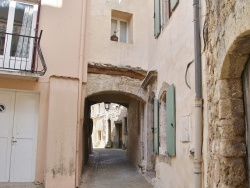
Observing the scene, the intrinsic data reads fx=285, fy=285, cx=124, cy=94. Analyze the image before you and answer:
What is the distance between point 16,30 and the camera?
7277 millimetres

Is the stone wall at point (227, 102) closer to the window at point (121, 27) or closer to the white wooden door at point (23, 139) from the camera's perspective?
the white wooden door at point (23, 139)

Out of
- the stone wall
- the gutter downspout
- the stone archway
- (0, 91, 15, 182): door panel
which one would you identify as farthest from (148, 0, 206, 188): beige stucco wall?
(0, 91, 15, 182): door panel

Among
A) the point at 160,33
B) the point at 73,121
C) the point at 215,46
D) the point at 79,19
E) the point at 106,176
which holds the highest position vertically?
the point at 79,19

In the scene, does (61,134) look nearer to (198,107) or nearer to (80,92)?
(80,92)

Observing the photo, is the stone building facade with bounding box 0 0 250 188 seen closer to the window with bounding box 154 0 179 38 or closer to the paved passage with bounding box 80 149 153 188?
the window with bounding box 154 0 179 38

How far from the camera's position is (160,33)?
23.2 feet

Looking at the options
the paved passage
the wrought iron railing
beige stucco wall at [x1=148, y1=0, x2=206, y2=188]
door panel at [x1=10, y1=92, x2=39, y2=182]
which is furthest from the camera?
the paved passage

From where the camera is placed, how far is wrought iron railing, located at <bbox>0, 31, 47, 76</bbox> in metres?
6.90

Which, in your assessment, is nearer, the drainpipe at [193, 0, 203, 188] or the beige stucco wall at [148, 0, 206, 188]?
the drainpipe at [193, 0, 203, 188]

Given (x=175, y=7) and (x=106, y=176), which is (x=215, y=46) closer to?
(x=175, y=7)

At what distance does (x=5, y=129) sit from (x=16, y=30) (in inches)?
98.8

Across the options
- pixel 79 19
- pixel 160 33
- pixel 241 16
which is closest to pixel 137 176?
pixel 160 33

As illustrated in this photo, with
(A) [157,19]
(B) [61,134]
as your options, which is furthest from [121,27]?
(B) [61,134]

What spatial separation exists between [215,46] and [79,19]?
482 centimetres
